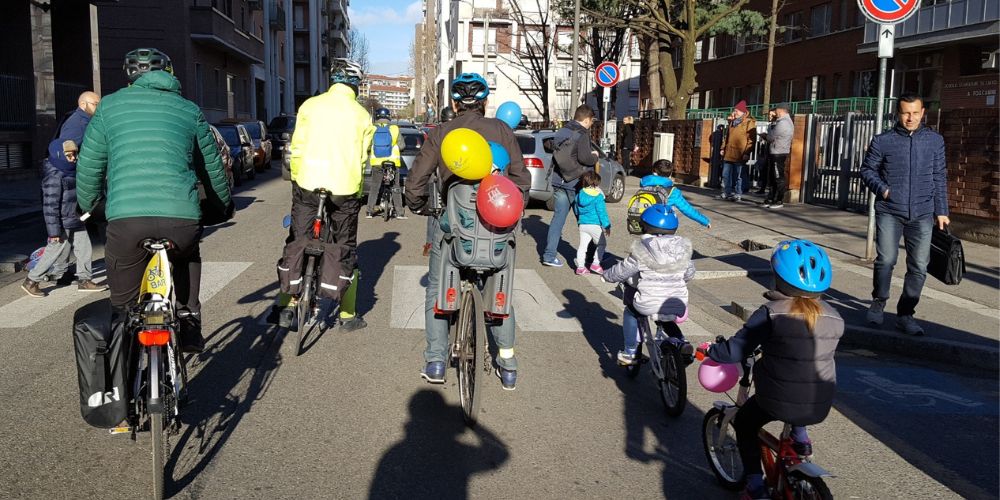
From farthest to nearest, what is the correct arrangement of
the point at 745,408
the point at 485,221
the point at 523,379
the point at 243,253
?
the point at 243,253
the point at 523,379
the point at 485,221
the point at 745,408

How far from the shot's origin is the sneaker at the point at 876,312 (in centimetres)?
771

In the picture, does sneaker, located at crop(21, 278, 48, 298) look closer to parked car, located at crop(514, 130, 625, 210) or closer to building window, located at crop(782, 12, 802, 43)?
parked car, located at crop(514, 130, 625, 210)

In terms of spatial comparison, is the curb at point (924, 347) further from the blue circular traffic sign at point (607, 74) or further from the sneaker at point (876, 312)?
the blue circular traffic sign at point (607, 74)

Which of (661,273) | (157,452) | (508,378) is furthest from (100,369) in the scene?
(661,273)

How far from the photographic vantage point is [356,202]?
21.6ft

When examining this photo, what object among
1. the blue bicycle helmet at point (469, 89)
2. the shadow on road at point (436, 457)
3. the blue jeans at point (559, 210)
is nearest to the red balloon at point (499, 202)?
the blue bicycle helmet at point (469, 89)

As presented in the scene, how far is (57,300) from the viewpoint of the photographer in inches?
321

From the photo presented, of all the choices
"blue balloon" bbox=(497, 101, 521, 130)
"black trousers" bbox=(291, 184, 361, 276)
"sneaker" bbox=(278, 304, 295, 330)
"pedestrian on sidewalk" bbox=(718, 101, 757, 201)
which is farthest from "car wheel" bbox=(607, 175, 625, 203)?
"sneaker" bbox=(278, 304, 295, 330)

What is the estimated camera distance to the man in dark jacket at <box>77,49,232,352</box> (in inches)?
166

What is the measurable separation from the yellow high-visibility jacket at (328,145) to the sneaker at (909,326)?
4.73 metres

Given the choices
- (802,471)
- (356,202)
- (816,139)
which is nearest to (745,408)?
(802,471)

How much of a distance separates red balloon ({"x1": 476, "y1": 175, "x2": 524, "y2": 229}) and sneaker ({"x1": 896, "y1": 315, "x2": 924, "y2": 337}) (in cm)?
424

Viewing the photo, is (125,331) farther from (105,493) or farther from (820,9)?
(820,9)

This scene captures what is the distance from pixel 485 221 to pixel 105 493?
230 cm
